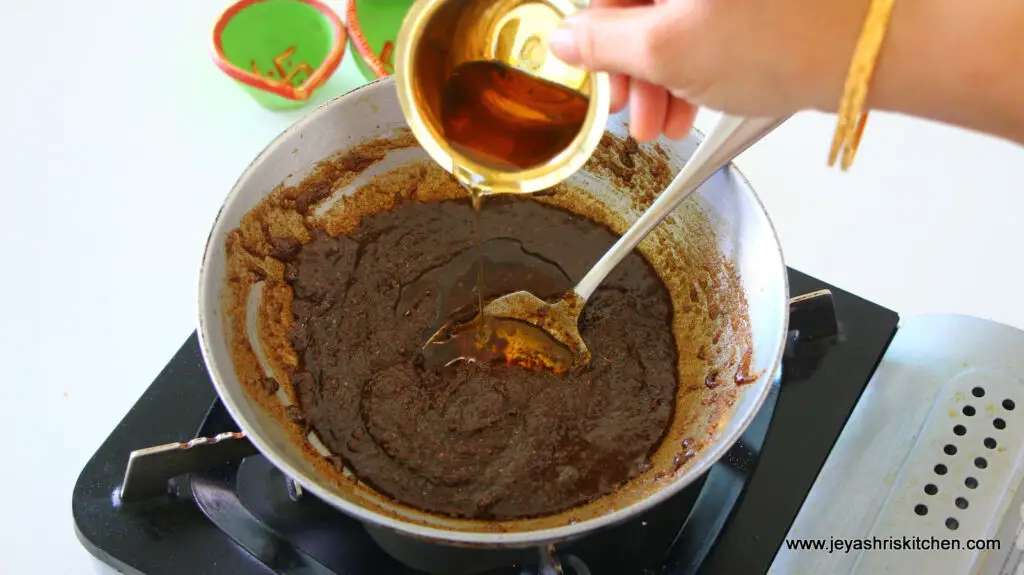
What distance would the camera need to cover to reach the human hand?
0.50 meters

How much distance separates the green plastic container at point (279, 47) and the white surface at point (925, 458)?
85 cm

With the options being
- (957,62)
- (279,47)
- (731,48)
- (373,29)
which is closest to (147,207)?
(279,47)

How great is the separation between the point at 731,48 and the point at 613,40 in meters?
0.09

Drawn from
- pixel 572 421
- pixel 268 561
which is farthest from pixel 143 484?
pixel 572 421

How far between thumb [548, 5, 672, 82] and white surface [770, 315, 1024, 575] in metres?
0.47

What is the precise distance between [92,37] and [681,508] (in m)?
1.19

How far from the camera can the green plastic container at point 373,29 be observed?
1.11 meters

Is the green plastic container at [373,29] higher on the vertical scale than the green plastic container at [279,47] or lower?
higher

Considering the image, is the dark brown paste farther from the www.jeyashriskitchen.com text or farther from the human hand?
the human hand

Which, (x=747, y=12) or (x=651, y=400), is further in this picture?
(x=651, y=400)

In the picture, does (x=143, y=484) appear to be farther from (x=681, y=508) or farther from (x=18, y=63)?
(x=18, y=63)

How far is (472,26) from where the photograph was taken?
0.73 meters

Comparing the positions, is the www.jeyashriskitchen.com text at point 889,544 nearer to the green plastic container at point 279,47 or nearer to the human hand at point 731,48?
the human hand at point 731,48

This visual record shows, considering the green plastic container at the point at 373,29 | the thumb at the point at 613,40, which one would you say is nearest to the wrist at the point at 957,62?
the thumb at the point at 613,40
